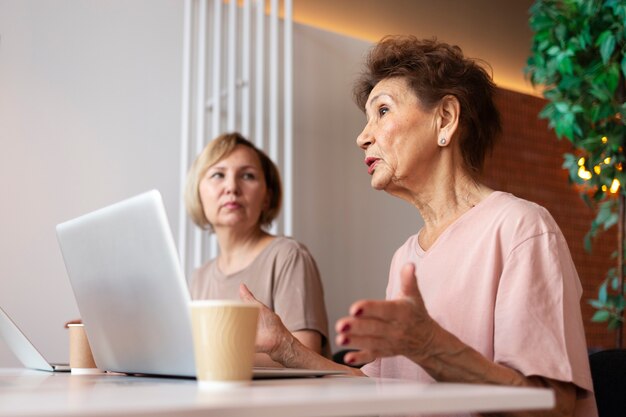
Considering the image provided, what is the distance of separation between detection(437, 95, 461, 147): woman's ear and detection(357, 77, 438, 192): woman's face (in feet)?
0.04

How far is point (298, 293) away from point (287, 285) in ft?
0.20

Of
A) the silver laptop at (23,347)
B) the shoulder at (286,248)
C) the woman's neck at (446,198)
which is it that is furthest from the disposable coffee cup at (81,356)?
the shoulder at (286,248)

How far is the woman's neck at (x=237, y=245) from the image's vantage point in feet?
10.3

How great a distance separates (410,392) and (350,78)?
361cm

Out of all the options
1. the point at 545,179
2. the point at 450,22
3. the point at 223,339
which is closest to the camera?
the point at 223,339

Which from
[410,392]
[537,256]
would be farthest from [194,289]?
[410,392]

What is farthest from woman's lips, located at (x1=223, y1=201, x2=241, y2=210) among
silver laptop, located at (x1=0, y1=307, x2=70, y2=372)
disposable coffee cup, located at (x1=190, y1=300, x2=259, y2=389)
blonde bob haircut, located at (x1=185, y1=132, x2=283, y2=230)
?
disposable coffee cup, located at (x1=190, y1=300, x2=259, y2=389)

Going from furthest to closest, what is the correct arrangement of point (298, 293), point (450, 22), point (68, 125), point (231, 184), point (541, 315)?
point (450, 22)
point (68, 125)
point (231, 184)
point (298, 293)
point (541, 315)

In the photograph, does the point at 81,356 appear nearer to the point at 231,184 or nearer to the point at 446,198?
the point at 446,198

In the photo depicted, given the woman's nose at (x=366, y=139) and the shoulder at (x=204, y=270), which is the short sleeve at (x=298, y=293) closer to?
the shoulder at (x=204, y=270)

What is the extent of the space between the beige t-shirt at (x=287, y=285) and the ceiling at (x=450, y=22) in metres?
1.75

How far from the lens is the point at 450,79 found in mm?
1709

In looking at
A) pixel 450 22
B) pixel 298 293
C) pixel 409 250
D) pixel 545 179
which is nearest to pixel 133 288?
pixel 409 250

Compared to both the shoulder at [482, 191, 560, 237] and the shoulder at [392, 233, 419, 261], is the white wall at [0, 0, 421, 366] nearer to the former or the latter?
the shoulder at [392, 233, 419, 261]
